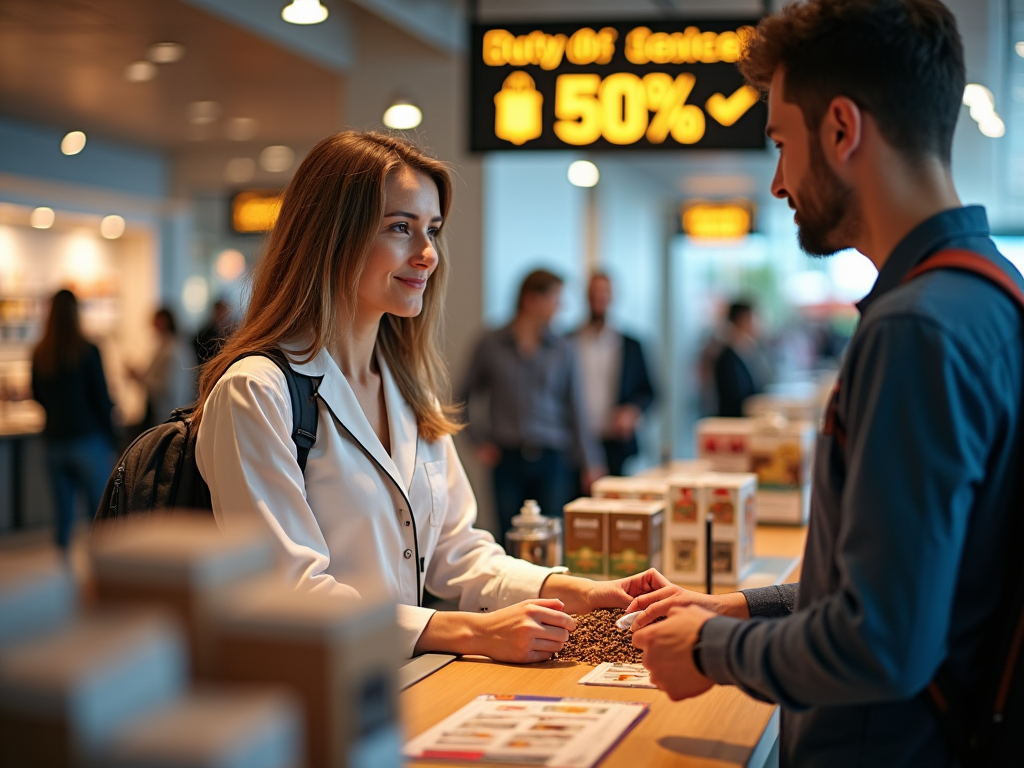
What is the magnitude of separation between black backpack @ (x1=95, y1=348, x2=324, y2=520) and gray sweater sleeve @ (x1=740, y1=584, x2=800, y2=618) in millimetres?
807

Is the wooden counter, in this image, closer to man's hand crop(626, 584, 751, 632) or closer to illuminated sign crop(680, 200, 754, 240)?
man's hand crop(626, 584, 751, 632)

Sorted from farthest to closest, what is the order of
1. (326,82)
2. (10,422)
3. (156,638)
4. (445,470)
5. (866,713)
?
1. (10,422)
2. (326,82)
3. (445,470)
4. (866,713)
5. (156,638)

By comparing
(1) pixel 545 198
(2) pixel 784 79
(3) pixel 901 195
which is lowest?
(3) pixel 901 195

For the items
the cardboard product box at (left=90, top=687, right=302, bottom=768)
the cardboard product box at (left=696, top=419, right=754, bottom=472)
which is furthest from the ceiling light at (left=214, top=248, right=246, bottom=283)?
the cardboard product box at (left=90, top=687, right=302, bottom=768)

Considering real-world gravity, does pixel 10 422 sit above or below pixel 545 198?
below

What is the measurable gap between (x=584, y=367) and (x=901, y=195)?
5.91m

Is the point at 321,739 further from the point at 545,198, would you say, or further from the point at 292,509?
the point at 545,198

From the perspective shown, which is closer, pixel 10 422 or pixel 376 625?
pixel 376 625

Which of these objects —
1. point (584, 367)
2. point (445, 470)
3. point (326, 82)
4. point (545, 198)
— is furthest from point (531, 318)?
point (445, 470)

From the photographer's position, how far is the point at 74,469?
688cm

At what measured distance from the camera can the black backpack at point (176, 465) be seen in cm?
196

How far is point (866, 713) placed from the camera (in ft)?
4.21

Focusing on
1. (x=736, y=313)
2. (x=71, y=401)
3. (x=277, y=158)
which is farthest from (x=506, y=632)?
(x=277, y=158)

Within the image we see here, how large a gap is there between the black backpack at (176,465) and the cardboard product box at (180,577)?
1014 millimetres
